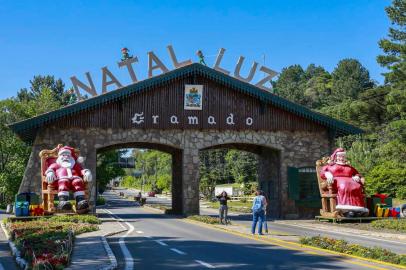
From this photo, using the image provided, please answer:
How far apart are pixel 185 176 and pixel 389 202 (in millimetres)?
11847

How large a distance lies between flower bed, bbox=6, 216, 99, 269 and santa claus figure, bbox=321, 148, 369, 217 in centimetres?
1209

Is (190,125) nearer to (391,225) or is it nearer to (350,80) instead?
(391,225)

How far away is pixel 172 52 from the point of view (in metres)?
31.7

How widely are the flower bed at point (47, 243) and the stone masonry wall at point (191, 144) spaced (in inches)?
251

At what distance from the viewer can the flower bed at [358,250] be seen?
39.7ft

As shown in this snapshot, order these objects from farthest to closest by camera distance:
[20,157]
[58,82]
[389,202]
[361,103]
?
1. [58,82]
2. [361,103]
3. [20,157]
4. [389,202]

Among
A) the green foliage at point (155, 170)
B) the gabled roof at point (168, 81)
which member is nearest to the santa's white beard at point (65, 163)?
the gabled roof at point (168, 81)

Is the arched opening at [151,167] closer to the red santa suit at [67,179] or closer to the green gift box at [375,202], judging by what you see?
the red santa suit at [67,179]

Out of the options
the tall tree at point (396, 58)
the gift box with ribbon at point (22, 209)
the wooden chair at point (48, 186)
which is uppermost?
the tall tree at point (396, 58)

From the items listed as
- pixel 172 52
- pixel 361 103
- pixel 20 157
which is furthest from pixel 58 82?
pixel 172 52

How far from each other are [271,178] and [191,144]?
254 inches

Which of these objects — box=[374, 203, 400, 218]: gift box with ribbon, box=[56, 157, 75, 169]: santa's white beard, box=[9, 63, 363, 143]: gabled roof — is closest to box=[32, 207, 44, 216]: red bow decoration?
box=[56, 157, 75, 169]: santa's white beard

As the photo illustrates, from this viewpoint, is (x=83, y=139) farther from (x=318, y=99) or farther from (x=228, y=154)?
(x=318, y=99)

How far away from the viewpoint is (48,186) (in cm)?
2664
